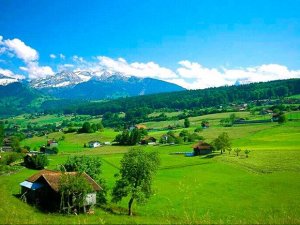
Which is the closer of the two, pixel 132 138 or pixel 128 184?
pixel 128 184

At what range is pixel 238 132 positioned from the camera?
152875mm

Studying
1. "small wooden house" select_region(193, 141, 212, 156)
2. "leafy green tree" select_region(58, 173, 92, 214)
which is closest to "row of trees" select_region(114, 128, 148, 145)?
"small wooden house" select_region(193, 141, 212, 156)

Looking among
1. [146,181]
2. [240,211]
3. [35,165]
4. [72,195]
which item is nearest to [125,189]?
[146,181]

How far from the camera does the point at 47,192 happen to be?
5466cm

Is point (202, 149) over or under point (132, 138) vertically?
under

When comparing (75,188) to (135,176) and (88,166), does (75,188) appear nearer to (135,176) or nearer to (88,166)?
(135,176)

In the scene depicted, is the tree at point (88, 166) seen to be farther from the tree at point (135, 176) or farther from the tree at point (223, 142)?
the tree at point (223, 142)

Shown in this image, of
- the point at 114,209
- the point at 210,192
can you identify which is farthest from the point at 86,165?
the point at 210,192

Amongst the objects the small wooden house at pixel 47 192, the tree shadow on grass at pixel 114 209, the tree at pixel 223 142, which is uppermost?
the tree at pixel 223 142

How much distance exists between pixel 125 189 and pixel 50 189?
12572 millimetres

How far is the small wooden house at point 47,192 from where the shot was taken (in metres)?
52.3

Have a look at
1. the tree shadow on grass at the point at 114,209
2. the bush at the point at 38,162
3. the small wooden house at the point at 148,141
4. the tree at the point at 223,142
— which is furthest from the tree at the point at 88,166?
the small wooden house at the point at 148,141

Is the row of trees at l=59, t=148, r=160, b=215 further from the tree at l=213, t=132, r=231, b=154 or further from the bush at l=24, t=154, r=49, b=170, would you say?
the tree at l=213, t=132, r=231, b=154

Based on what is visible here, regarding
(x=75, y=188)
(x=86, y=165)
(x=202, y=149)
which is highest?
(x=86, y=165)
